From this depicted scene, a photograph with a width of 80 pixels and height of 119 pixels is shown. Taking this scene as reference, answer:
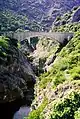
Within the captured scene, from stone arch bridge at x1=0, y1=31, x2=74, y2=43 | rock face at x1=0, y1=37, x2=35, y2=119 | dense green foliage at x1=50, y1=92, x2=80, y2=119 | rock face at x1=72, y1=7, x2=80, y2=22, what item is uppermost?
rock face at x1=72, y1=7, x2=80, y2=22

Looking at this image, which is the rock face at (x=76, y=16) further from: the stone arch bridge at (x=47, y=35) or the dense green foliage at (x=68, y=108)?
the dense green foliage at (x=68, y=108)

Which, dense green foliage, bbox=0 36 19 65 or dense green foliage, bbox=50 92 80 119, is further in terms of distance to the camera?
dense green foliage, bbox=0 36 19 65

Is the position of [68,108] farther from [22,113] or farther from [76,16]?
[76,16]

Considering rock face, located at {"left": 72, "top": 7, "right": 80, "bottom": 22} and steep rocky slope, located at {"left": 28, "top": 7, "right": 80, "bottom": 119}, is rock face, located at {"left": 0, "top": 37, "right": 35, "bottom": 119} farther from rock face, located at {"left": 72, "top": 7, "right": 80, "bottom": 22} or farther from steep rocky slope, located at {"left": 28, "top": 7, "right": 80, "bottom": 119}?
rock face, located at {"left": 72, "top": 7, "right": 80, "bottom": 22}

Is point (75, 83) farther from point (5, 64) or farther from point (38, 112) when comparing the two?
point (5, 64)

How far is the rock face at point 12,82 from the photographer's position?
93375mm

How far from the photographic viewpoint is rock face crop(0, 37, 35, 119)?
93.4 m

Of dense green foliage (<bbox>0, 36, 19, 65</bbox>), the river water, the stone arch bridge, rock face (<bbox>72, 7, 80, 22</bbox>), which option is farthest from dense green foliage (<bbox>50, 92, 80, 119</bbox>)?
rock face (<bbox>72, 7, 80, 22</bbox>)

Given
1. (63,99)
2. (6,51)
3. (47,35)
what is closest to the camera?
(63,99)

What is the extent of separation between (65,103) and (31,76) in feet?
263

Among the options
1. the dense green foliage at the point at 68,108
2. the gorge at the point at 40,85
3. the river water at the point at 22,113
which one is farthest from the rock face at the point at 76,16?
the dense green foliage at the point at 68,108

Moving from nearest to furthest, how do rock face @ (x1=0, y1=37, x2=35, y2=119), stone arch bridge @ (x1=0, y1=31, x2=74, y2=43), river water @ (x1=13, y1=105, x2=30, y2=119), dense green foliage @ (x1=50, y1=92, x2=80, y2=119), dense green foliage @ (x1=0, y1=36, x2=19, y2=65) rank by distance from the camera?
dense green foliage @ (x1=50, y1=92, x2=80, y2=119)
river water @ (x1=13, y1=105, x2=30, y2=119)
rock face @ (x1=0, y1=37, x2=35, y2=119)
dense green foliage @ (x1=0, y1=36, x2=19, y2=65)
stone arch bridge @ (x1=0, y1=31, x2=74, y2=43)

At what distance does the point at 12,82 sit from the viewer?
10350cm

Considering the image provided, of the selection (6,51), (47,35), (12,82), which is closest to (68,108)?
(12,82)
